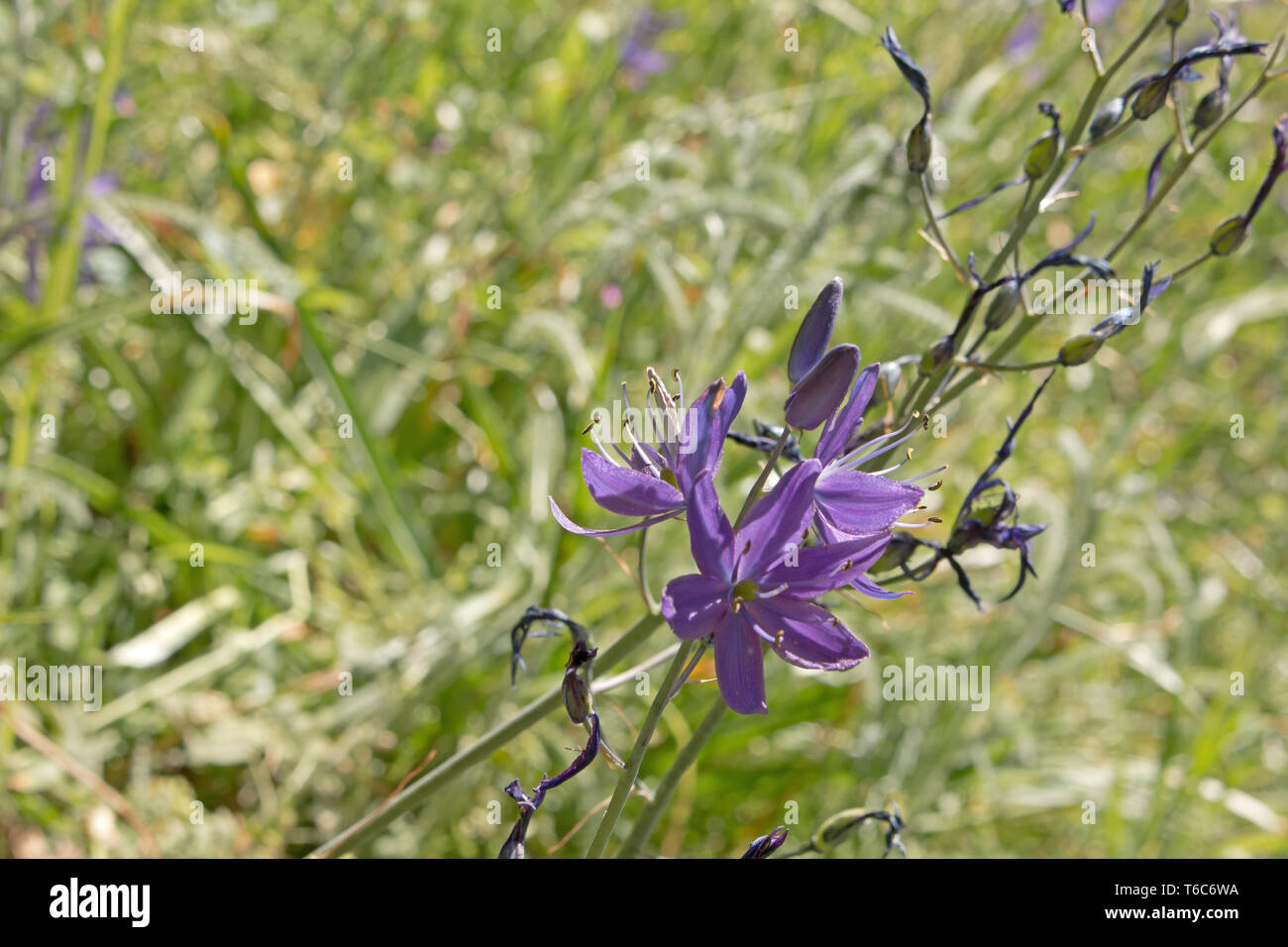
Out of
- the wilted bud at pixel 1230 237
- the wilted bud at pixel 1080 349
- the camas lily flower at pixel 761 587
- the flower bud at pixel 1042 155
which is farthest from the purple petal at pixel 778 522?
the wilted bud at pixel 1230 237

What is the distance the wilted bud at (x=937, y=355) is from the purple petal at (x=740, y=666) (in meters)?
0.34

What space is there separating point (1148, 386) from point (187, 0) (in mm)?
2935

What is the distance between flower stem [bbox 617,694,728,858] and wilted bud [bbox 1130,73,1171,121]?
0.74 meters

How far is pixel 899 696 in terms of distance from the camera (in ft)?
7.66

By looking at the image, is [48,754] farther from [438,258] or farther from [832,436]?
[832,436]

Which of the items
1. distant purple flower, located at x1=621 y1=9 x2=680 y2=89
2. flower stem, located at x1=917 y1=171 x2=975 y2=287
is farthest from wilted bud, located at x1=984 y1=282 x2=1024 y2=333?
distant purple flower, located at x1=621 y1=9 x2=680 y2=89

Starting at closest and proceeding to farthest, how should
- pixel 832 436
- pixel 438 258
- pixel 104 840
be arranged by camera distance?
pixel 832 436, pixel 104 840, pixel 438 258

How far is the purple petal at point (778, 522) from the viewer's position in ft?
2.48

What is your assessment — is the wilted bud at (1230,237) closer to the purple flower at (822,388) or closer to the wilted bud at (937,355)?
the wilted bud at (937,355)

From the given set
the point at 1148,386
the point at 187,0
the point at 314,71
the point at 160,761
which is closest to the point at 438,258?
the point at 314,71

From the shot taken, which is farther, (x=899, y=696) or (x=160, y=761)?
(x=899, y=696)

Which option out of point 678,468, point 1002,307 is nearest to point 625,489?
point 678,468

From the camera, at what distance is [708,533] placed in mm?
776

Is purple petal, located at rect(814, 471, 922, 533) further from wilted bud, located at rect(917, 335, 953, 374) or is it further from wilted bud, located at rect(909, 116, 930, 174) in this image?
wilted bud, located at rect(909, 116, 930, 174)
